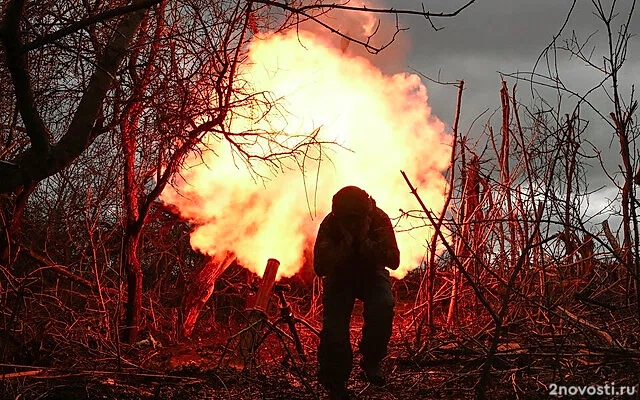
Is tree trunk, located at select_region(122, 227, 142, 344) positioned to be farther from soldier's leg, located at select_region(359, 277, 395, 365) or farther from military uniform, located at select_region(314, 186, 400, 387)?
soldier's leg, located at select_region(359, 277, 395, 365)

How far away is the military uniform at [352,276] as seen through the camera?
4.62m

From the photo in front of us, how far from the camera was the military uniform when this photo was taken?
4.62 m

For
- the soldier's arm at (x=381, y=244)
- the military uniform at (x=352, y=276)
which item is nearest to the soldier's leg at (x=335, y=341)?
the military uniform at (x=352, y=276)

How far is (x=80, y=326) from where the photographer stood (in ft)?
23.8

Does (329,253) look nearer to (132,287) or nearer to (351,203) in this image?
(351,203)

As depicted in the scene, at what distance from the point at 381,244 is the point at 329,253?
38 centimetres

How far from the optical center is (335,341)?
15.1 feet

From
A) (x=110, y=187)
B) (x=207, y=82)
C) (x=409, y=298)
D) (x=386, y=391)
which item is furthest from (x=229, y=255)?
(x=386, y=391)

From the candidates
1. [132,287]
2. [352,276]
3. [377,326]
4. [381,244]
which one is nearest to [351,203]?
[381,244]

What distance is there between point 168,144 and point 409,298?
15.4ft

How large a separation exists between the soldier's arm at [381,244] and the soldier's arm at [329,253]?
0.14m

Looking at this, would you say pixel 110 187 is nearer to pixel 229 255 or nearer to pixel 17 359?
pixel 229 255

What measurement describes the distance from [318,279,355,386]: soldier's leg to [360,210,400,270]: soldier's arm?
361 mm

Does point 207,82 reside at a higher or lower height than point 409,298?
higher
